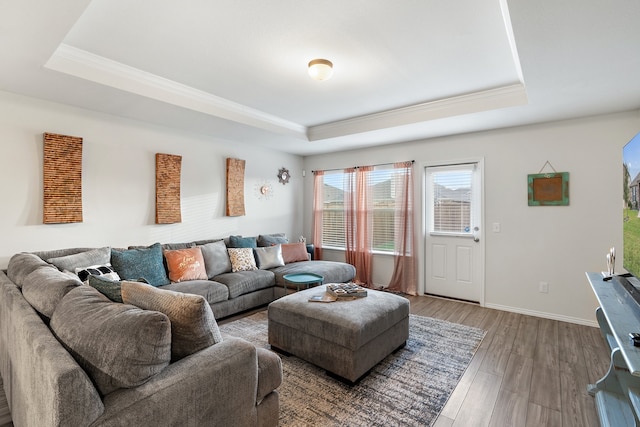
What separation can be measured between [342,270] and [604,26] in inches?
142

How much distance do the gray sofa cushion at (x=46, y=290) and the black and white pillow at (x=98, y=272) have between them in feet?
3.03

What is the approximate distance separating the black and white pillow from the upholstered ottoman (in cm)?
150

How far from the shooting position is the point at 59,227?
10.5 feet

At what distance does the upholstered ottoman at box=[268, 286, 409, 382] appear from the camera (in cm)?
229

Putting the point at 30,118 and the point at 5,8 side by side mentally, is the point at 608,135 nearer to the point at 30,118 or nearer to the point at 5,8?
the point at 5,8

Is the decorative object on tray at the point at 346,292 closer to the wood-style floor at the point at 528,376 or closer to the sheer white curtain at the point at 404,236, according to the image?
the wood-style floor at the point at 528,376

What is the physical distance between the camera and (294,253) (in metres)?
4.94

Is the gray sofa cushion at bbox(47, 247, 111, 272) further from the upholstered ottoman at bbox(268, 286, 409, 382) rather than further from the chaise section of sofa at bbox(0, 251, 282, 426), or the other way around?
the upholstered ottoman at bbox(268, 286, 409, 382)

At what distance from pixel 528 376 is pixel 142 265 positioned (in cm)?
370

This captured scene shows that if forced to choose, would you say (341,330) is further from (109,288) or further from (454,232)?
(454,232)

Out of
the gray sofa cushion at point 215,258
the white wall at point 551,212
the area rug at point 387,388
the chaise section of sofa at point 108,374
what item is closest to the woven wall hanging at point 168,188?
the gray sofa cushion at point 215,258

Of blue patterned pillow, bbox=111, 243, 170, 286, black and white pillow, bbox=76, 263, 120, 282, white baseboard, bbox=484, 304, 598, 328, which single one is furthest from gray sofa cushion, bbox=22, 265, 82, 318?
white baseboard, bbox=484, 304, 598, 328

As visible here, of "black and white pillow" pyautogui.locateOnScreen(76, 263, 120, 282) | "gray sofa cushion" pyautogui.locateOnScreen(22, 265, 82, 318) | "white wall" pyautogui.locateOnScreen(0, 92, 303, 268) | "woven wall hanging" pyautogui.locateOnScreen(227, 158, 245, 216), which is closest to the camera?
"gray sofa cushion" pyautogui.locateOnScreen(22, 265, 82, 318)

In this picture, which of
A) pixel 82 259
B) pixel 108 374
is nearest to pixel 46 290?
pixel 108 374
